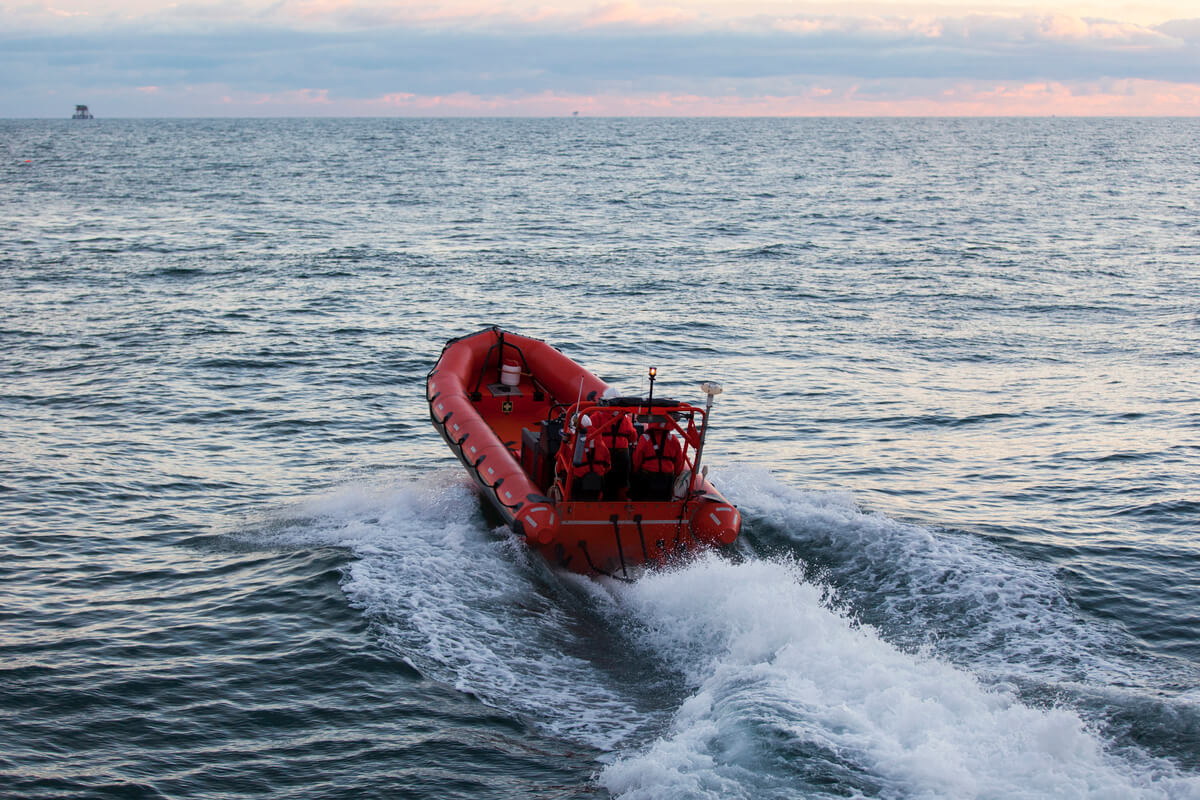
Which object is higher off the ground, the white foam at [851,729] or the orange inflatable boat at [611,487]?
the orange inflatable boat at [611,487]

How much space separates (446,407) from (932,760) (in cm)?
702

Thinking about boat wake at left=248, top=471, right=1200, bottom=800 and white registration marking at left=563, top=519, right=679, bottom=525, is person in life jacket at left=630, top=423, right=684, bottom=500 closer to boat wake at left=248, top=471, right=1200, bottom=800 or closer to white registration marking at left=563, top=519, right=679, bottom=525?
white registration marking at left=563, top=519, right=679, bottom=525

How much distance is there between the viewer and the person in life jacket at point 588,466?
9.34m

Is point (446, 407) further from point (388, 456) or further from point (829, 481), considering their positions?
point (829, 481)

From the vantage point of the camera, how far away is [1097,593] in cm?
909

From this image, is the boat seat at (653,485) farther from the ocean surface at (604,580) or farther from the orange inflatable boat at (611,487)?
the ocean surface at (604,580)

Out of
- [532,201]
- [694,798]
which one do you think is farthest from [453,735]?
[532,201]

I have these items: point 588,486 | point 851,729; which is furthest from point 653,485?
point 851,729

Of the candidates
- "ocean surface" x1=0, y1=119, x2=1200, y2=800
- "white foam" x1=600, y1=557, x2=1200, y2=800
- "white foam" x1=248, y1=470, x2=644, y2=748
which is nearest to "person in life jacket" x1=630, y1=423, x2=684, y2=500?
"ocean surface" x1=0, y1=119, x2=1200, y2=800

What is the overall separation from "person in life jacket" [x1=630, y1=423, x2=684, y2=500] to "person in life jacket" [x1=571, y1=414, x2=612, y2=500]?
12.2 inches

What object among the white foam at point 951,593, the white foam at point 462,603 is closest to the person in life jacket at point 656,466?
the white foam at point 462,603

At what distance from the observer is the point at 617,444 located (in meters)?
9.62

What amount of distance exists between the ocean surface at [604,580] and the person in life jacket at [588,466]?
831 mm

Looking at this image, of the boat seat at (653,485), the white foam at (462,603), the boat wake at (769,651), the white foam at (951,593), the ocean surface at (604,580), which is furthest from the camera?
the boat seat at (653,485)
